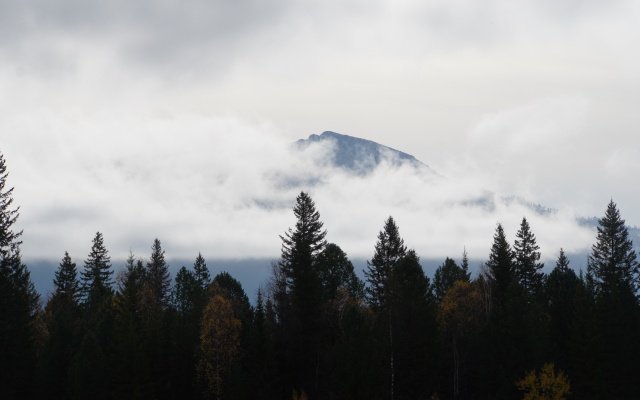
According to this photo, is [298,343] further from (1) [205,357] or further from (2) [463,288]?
(2) [463,288]

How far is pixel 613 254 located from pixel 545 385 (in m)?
43.7

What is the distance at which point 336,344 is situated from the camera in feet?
216

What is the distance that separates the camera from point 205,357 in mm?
72312

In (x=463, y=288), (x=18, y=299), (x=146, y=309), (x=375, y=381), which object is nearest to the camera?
(x=375, y=381)

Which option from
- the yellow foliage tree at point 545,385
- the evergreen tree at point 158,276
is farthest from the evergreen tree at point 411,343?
the evergreen tree at point 158,276

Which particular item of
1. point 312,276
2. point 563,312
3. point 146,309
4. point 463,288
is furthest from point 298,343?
point 563,312

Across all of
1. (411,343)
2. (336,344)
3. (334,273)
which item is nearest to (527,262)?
(334,273)

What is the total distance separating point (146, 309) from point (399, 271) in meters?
36.2

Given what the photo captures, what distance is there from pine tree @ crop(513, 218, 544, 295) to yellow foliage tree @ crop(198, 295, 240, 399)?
4316cm

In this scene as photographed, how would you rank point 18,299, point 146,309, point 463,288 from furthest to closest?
point 146,309 → point 463,288 → point 18,299

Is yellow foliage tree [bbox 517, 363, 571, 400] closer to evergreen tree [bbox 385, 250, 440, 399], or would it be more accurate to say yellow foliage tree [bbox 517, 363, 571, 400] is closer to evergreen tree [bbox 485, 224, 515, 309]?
evergreen tree [bbox 385, 250, 440, 399]

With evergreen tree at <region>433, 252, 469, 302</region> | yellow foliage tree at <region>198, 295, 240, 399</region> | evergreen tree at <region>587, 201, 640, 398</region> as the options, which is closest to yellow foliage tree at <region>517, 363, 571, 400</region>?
evergreen tree at <region>587, 201, 640, 398</region>

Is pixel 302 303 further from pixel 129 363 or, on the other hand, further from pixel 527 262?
pixel 527 262

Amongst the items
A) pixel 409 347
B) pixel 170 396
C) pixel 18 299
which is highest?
pixel 18 299
